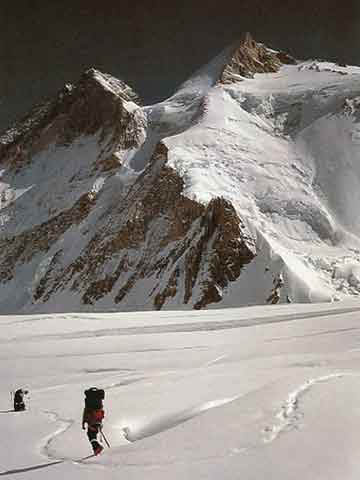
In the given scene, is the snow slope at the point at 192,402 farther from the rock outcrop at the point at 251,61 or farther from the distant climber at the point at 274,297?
the rock outcrop at the point at 251,61

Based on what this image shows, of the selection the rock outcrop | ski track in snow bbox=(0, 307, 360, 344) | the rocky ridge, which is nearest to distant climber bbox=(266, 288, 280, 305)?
the rocky ridge

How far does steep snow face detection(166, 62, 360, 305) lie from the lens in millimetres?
41562

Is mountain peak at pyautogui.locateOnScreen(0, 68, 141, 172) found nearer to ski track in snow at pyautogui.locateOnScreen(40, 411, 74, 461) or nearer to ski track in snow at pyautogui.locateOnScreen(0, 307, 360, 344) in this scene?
ski track in snow at pyautogui.locateOnScreen(0, 307, 360, 344)

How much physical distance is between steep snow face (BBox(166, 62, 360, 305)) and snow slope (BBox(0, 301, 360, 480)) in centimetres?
2127

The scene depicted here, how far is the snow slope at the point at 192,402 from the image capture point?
222 inches

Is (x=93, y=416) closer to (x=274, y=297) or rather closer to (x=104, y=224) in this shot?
(x=274, y=297)

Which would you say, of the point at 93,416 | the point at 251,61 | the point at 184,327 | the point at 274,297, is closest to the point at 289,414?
the point at 93,416

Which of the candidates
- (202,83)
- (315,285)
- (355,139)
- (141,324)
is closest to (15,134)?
(202,83)

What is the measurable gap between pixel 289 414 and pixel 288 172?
5127cm

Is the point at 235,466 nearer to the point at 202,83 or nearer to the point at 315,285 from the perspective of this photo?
the point at 315,285

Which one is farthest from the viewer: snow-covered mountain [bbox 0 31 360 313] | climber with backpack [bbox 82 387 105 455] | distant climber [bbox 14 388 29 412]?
snow-covered mountain [bbox 0 31 360 313]

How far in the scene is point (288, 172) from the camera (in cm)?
5666

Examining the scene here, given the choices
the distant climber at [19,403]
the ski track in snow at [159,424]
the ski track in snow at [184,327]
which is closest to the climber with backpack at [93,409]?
the ski track in snow at [159,424]

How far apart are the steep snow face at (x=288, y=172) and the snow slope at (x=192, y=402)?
21.3m
